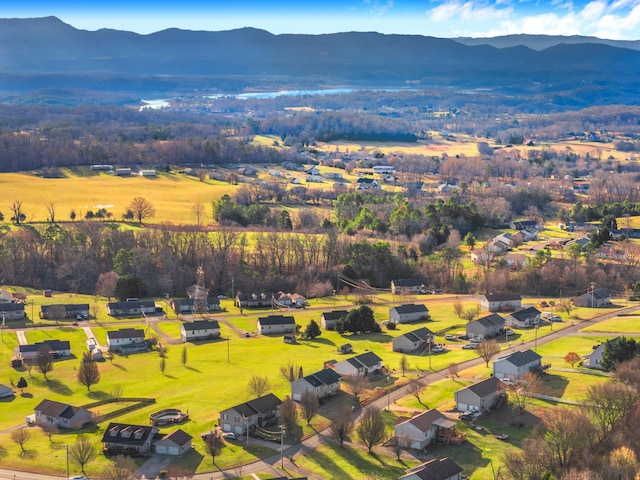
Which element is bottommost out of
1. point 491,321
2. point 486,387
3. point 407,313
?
point 407,313

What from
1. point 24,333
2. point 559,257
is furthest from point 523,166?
point 24,333

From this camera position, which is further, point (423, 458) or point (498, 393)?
point (498, 393)

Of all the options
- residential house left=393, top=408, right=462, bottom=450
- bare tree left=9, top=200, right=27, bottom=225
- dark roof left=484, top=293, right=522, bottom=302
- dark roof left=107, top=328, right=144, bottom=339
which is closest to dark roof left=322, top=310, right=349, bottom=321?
dark roof left=484, top=293, right=522, bottom=302

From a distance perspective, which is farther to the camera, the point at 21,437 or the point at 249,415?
the point at 249,415

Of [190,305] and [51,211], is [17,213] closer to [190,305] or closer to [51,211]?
[51,211]

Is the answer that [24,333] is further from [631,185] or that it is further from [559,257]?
[631,185]

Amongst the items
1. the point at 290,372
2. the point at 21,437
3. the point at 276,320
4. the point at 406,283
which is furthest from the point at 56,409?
the point at 406,283

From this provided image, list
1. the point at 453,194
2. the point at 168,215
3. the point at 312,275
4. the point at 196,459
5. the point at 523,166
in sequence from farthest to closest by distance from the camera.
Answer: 1. the point at 523,166
2. the point at 453,194
3. the point at 168,215
4. the point at 312,275
5. the point at 196,459
